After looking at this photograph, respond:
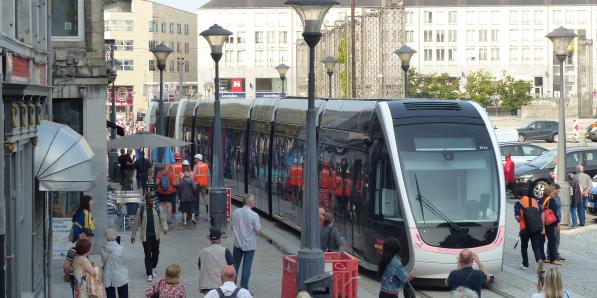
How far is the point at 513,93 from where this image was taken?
10306 centimetres

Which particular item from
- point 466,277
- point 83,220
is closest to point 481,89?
point 83,220

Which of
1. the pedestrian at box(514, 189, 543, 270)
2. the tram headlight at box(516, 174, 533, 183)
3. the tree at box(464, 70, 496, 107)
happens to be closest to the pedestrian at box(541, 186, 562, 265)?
the pedestrian at box(514, 189, 543, 270)

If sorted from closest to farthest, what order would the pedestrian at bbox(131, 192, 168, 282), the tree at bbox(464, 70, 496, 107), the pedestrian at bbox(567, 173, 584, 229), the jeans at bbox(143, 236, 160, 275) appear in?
the pedestrian at bbox(131, 192, 168, 282) < the jeans at bbox(143, 236, 160, 275) < the pedestrian at bbox(567, 173, 584, 229) < the tree at bbox(464, 70, 496, 107)

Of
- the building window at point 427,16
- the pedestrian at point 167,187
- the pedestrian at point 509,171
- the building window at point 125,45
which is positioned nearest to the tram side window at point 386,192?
the pedestrian at point 167,187

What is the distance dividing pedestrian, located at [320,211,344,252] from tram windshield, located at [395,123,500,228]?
1.97 m

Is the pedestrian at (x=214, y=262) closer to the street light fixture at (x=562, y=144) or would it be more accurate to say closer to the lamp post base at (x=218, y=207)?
the lamp post base at (x=218, y=207)

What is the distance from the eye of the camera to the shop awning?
19031 mm

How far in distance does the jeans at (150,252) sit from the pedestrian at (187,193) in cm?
949

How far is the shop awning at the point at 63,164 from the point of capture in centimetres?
1903

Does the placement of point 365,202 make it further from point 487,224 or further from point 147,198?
point 147,198

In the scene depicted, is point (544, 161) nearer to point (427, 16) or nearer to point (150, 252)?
point (150, 252)

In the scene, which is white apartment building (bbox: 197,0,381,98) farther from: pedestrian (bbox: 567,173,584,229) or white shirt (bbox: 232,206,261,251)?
white shirt (bbox: 232,206,261,251)

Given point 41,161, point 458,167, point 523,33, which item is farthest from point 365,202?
point 523,33

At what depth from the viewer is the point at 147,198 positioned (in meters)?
21.1
